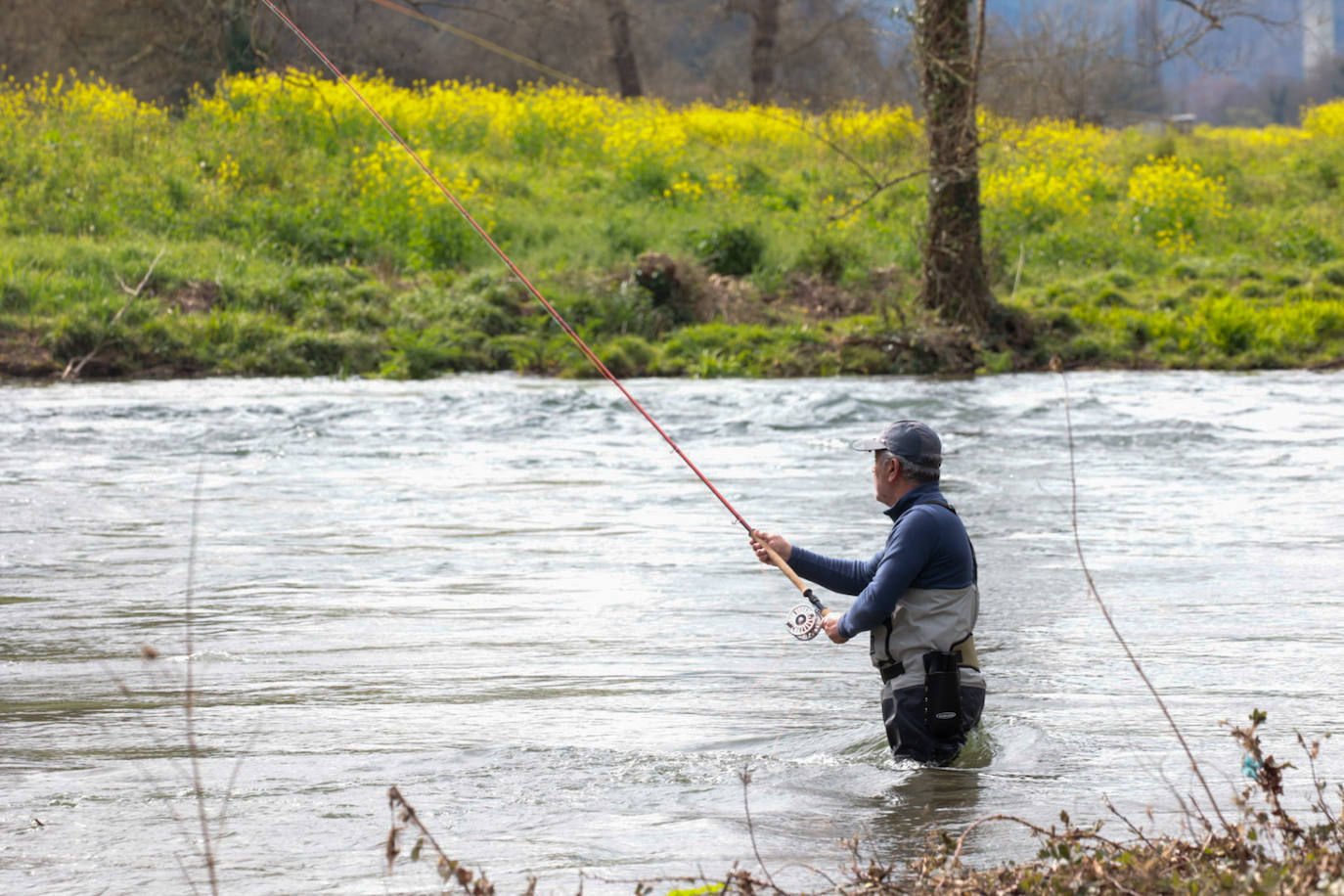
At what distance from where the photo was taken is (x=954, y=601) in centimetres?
477

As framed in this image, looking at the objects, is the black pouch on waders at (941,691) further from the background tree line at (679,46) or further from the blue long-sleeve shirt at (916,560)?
the background tree line at (679,46)

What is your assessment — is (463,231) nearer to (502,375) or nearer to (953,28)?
(502,375)

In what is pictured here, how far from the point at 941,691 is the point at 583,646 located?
1950 millimetres

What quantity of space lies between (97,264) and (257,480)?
821 centimetres

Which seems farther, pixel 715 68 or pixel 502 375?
pixel 715 68

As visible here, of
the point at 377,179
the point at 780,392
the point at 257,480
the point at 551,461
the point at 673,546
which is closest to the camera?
the point at 673,546

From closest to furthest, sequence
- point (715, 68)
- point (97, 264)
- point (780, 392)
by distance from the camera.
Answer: point (780, 392) → point (97, 264) → point (715, 68)

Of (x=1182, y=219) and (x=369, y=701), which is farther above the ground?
(x=1182, y=219)

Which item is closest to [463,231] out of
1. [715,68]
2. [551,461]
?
[551,461]

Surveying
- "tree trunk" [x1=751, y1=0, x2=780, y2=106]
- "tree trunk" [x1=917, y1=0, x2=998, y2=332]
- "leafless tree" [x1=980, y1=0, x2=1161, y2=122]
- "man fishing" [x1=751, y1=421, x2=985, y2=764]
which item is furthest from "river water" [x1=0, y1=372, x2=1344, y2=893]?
"tree trunk" [x1=751, y1=0, x2=780, y2=106]

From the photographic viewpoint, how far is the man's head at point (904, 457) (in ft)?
15.7

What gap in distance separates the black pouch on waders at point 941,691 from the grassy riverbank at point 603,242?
958cm

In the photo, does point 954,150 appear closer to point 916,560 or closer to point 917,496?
point 917,496

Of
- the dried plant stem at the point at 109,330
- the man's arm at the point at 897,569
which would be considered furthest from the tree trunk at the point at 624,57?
the man's arm at the point at 897,569
